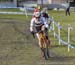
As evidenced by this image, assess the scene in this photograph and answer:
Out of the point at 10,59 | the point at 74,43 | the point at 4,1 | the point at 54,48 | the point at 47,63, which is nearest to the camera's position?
the point at 47,63

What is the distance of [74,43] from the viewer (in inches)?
739

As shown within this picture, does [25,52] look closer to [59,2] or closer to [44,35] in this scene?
[44,35]

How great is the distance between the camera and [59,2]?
75312 mm

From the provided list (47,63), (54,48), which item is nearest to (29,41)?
(54,48)

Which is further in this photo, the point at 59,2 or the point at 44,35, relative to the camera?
the point at 59,2

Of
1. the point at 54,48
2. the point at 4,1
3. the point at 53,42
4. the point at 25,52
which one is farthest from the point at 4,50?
the point at 4,1

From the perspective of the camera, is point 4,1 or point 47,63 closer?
point 47,63

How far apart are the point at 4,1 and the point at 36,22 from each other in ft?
189

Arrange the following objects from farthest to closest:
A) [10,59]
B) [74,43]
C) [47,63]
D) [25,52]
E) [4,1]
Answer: [4,1]
[74,43]
[25,52]
[10,59]
[47,63]

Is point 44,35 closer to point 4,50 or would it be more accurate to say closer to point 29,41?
point 4,50

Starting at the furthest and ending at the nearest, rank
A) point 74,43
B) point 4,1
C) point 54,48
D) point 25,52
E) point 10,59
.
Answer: point 4,1 → point 74,43 → point 54,48 → point 25,52 → point 10,59

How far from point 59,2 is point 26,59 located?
6166 cm

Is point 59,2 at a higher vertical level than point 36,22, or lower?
lower

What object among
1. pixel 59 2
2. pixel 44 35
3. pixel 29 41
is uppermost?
pixel 44 35
